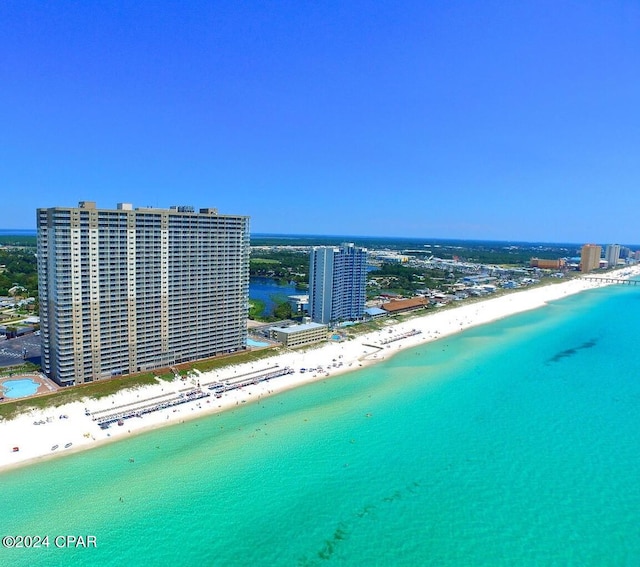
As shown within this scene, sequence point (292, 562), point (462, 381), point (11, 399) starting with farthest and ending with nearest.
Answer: point (462, 381) < point (11, 399) < point (292, 562)

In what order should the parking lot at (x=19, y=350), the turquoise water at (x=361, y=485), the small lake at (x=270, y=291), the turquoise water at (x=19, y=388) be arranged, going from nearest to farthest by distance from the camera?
the turquoise water at (x=361, y=485) → the turquoise water at (x=19, y=388) → the parking lot at (x=19, y=350) → the small lake at (x=270, y=291)

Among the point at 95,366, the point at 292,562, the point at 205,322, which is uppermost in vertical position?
the point at 205,322

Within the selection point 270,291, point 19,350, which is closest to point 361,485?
point 19,350

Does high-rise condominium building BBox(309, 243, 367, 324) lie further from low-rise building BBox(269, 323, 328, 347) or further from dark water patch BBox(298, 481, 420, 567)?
dark water patch BBox(298, 481, 420, 567)

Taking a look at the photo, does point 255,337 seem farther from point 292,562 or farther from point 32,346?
point 292,562

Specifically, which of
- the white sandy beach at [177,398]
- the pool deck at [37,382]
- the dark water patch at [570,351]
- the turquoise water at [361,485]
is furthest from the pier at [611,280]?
the pool deck at [37,382]

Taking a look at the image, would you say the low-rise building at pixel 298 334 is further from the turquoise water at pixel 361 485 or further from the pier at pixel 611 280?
the pier at pixel 611 280

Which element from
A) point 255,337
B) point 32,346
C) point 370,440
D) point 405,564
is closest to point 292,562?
point 405,564
